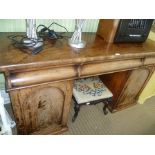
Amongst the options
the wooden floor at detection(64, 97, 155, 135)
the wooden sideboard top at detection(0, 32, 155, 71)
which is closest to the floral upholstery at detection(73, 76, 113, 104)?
the wooden floor at detection(64, 97, 155, 135)

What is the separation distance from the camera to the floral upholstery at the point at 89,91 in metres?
1.38

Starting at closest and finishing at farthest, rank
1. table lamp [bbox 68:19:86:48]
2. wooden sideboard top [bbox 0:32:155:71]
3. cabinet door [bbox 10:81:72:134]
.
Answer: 1. wooden sideboard top [bbox 0:32:155:71]
2. cabinet door [bbox 10:81:72:134]
3. table lamp [bbox 68:19:86:48]

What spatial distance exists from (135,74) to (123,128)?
22.4 inches

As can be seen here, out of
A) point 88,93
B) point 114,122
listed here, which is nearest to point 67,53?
point 88,93

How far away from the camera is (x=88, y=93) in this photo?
142 centimetres

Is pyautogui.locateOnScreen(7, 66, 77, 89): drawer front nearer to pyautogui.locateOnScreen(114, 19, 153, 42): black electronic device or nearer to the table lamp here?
the table lamp

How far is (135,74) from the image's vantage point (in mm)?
1444

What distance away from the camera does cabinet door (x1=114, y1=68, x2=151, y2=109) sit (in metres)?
1.46

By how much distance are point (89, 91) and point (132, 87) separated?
453mm

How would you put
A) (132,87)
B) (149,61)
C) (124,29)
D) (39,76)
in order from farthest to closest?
(132,87)
(149,61)
(124,29)
(39,76)

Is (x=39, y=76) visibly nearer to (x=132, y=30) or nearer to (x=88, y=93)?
(x=88, y=93)

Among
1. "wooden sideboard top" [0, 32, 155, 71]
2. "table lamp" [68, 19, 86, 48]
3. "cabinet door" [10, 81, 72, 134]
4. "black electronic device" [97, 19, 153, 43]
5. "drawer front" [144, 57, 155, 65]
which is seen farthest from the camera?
"drawer front" [144, 57, 155, 65]

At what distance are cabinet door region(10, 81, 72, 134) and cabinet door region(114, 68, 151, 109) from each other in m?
0.62
